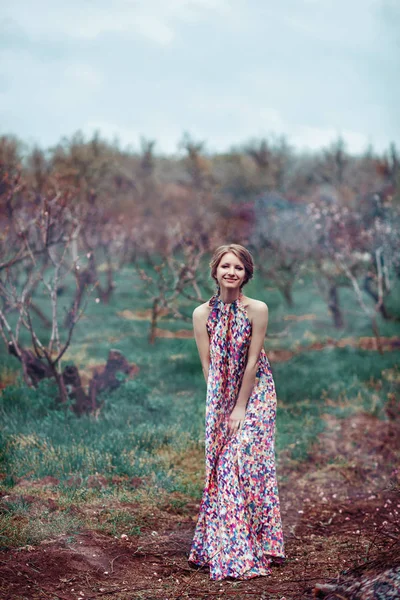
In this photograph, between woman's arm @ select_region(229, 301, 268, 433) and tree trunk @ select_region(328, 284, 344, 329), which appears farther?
tree trunk @ select_region(328, 284, 344, 329)

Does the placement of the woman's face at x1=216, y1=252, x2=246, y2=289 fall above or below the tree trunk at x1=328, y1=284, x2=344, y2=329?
above

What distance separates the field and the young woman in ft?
0.59

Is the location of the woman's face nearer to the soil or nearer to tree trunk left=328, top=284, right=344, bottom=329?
the soil

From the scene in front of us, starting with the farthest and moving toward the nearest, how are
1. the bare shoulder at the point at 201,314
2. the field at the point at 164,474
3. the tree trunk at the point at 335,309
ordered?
the tree trunk at the point at 335,309 < the bare shoulder at the point at 201,314 < the field at the point at 164,474

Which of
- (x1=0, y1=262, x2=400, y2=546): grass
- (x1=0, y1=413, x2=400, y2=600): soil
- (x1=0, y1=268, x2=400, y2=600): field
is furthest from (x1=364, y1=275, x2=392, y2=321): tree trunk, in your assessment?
(x1=0, y1=413, x2=400, y2=600): soil

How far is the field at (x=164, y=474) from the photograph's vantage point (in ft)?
11.7

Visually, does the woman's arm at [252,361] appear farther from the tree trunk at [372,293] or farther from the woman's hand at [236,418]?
the tree trunk at [372,293]

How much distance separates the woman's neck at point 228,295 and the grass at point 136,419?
1.90m

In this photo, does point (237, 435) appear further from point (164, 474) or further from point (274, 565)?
point (164, 474)

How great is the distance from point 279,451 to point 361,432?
4.06 feet

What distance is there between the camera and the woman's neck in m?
3.73

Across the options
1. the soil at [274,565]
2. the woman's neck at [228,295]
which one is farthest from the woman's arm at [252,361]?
the soil at [274,565]

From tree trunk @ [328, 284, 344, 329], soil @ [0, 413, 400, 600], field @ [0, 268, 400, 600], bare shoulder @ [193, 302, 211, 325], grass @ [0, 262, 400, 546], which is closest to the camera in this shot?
soil @ [0, 413, 400, 600]

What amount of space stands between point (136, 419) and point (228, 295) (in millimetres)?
3069
